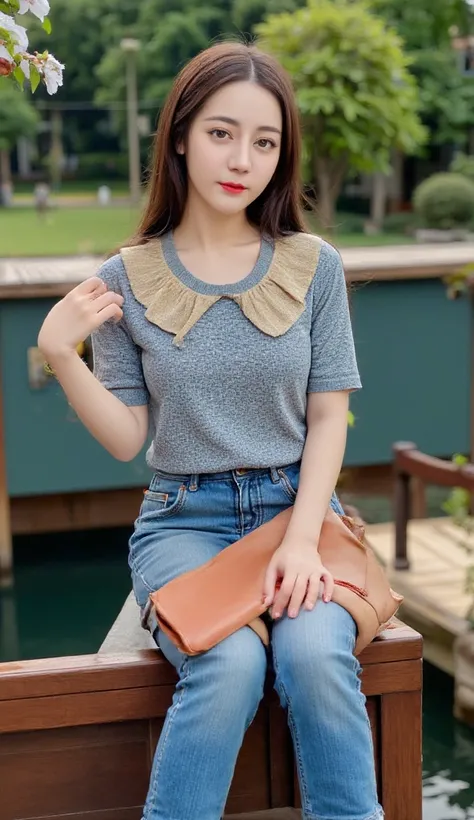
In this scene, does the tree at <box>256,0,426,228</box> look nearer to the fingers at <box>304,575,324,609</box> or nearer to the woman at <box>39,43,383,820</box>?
the woman at <box>39,43,383,820</box>

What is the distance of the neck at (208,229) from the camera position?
1.83 m

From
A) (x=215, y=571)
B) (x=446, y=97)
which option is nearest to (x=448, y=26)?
(x=215, y=571)

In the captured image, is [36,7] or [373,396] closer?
[36,7]

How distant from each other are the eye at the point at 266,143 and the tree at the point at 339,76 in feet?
22.4

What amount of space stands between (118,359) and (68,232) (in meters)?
26.9

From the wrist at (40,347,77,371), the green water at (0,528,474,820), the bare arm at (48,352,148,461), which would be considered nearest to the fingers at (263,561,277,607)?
the bare arm at (48,352,148,461)

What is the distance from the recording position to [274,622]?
1.63 meters

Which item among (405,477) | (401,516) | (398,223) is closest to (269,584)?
(401,516)

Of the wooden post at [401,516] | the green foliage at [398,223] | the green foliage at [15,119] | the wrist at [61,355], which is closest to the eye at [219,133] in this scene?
the wrist at [61,355]

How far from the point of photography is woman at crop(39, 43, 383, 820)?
5.47ft

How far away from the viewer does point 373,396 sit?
6219 mm

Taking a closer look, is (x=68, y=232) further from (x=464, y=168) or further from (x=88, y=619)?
(x=88, y=619)

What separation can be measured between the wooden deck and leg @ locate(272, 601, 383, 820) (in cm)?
239

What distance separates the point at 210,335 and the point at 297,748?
0.61m
